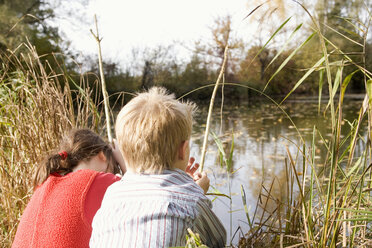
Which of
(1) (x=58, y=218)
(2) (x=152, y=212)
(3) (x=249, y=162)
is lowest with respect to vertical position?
(3) (x=249, y=162)

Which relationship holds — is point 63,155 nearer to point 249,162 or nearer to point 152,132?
point 152,132

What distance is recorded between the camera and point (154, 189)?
94cm

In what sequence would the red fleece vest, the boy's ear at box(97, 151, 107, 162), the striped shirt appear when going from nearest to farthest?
1. the striped shirt
2. the red fleece vest
3. the boy's ear at box(97, 151, 107, 162)

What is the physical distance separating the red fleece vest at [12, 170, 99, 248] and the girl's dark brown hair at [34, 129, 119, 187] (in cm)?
10

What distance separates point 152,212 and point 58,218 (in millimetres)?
504

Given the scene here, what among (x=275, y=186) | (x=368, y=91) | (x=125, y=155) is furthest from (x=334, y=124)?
(x=275, y=186)

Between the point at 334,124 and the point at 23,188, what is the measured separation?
1485 millimetres

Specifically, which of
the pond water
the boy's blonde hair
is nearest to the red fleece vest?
the boy's blonde hair

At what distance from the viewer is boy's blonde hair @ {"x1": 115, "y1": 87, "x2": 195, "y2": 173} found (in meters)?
0.98

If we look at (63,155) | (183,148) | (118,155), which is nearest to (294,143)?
(183,148)

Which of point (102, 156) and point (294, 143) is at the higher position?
point (294, 143)

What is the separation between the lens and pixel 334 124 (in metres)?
1.03

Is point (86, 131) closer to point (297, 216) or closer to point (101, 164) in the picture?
point (101, 164)

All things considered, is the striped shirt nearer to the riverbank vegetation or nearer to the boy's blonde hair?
the boy's blonde hair
